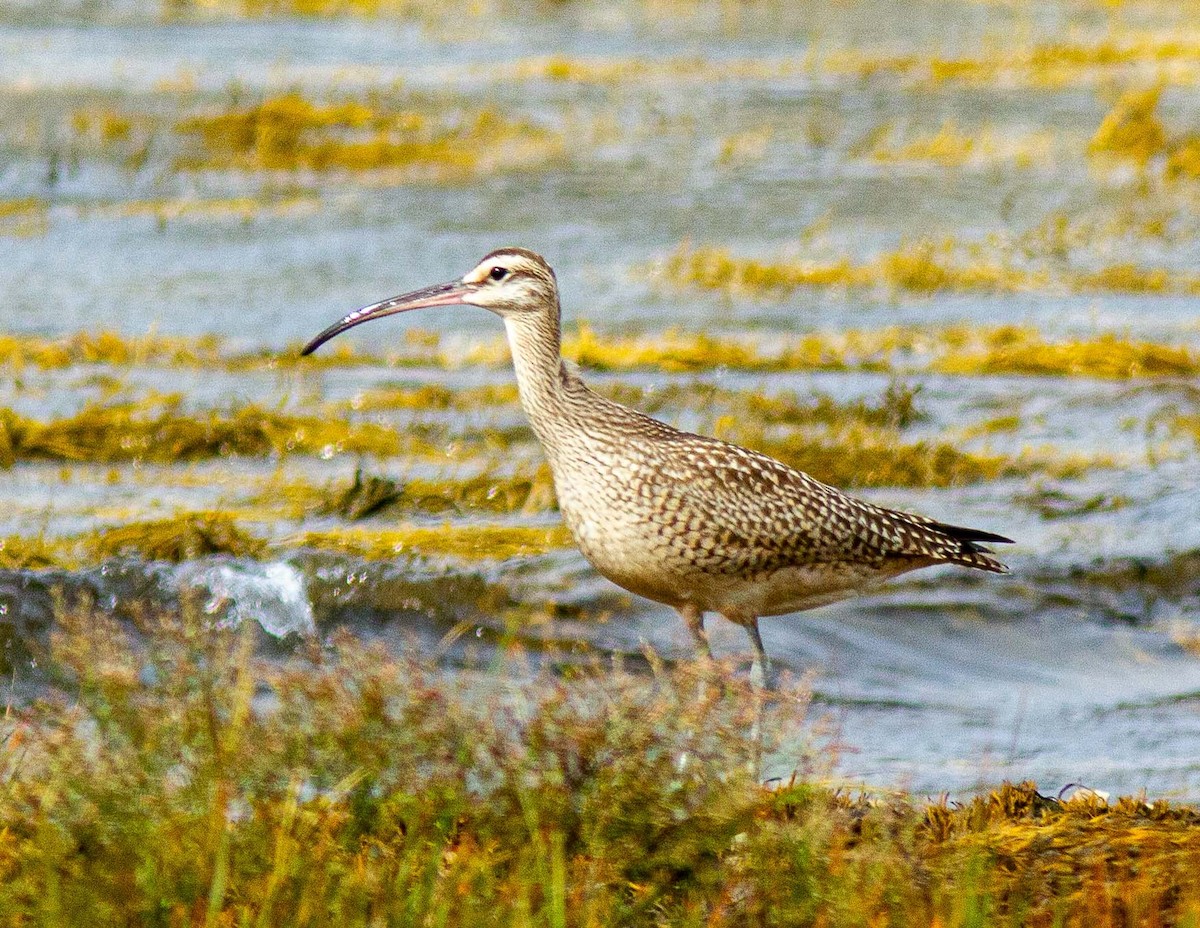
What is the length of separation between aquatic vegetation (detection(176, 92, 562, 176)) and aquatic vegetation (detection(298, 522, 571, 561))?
27.9 ft

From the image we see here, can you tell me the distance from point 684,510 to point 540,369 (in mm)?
720

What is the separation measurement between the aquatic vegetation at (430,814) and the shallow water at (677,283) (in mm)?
441

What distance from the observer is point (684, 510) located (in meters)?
6.30

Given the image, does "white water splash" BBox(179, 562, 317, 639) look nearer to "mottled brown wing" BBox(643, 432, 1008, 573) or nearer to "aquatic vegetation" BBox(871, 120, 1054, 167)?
"mottled brown wing" BBox(643, 432, 1008, 573)

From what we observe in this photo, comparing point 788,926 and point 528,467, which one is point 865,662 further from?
point 788,926

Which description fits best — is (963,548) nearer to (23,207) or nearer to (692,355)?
(692,355)

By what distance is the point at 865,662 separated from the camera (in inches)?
318

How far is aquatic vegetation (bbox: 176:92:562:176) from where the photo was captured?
17.4 metres

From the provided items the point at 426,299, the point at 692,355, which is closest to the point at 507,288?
the point at 426,299

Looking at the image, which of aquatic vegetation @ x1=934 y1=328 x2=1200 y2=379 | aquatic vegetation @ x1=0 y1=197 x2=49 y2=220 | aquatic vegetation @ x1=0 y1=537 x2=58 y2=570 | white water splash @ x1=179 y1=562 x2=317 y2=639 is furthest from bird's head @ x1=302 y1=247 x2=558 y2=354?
aquatic vegetation @ x1=0 y1=197 x2=49 y2=220

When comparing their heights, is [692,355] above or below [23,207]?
below

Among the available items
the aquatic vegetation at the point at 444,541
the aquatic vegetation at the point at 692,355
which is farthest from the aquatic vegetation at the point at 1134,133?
the aquatic vegetation at the point at 444,541

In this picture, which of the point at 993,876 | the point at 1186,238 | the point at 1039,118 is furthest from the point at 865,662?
the point at 1039,118

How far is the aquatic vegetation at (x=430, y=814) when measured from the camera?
3936 millimetres
